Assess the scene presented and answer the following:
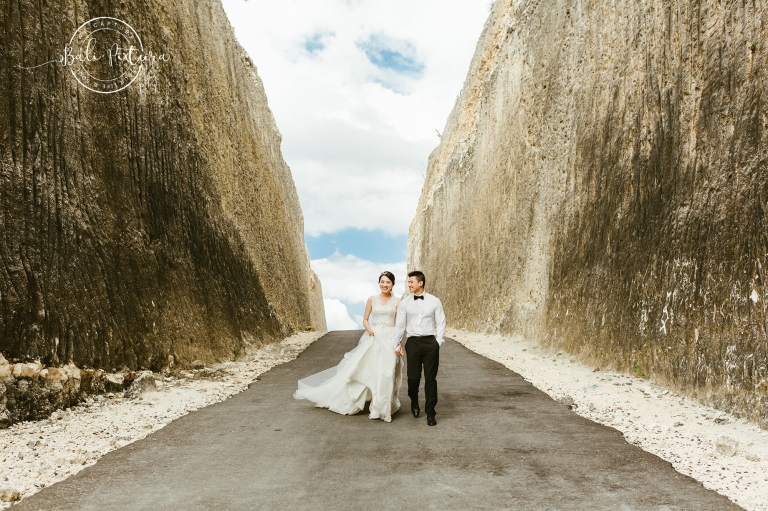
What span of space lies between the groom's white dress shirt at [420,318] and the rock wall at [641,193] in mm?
3673

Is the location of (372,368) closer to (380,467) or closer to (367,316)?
(367,316)

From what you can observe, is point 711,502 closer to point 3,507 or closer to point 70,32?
point 3,507

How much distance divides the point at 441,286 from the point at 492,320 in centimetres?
1410

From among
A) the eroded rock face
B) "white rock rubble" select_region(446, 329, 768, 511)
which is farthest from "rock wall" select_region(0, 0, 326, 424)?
"white rock rubble" select_region(446, 329, 768, 511)

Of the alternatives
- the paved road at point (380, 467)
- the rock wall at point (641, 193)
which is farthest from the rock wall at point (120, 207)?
the rock wall at point (641, 193)

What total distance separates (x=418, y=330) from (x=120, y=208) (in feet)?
20.0

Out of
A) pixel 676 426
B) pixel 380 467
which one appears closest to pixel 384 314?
pixel 380 467

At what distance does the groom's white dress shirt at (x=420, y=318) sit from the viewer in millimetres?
8469

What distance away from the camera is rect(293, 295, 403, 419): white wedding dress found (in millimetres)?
8492

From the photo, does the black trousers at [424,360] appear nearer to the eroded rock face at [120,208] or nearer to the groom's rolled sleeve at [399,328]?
the groom's rolled sleeve at [399,328]

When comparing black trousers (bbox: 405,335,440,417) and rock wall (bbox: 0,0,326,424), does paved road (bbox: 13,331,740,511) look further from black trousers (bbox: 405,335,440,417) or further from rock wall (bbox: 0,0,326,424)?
rock wall (bbox: 0,0,326,424)

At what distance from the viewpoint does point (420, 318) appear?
8477 millimetres

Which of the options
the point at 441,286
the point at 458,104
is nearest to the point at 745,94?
the point at 441,286

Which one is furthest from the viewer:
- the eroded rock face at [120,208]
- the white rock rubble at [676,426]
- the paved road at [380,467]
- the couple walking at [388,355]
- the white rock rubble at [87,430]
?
the eroded rock face at [120,208]
